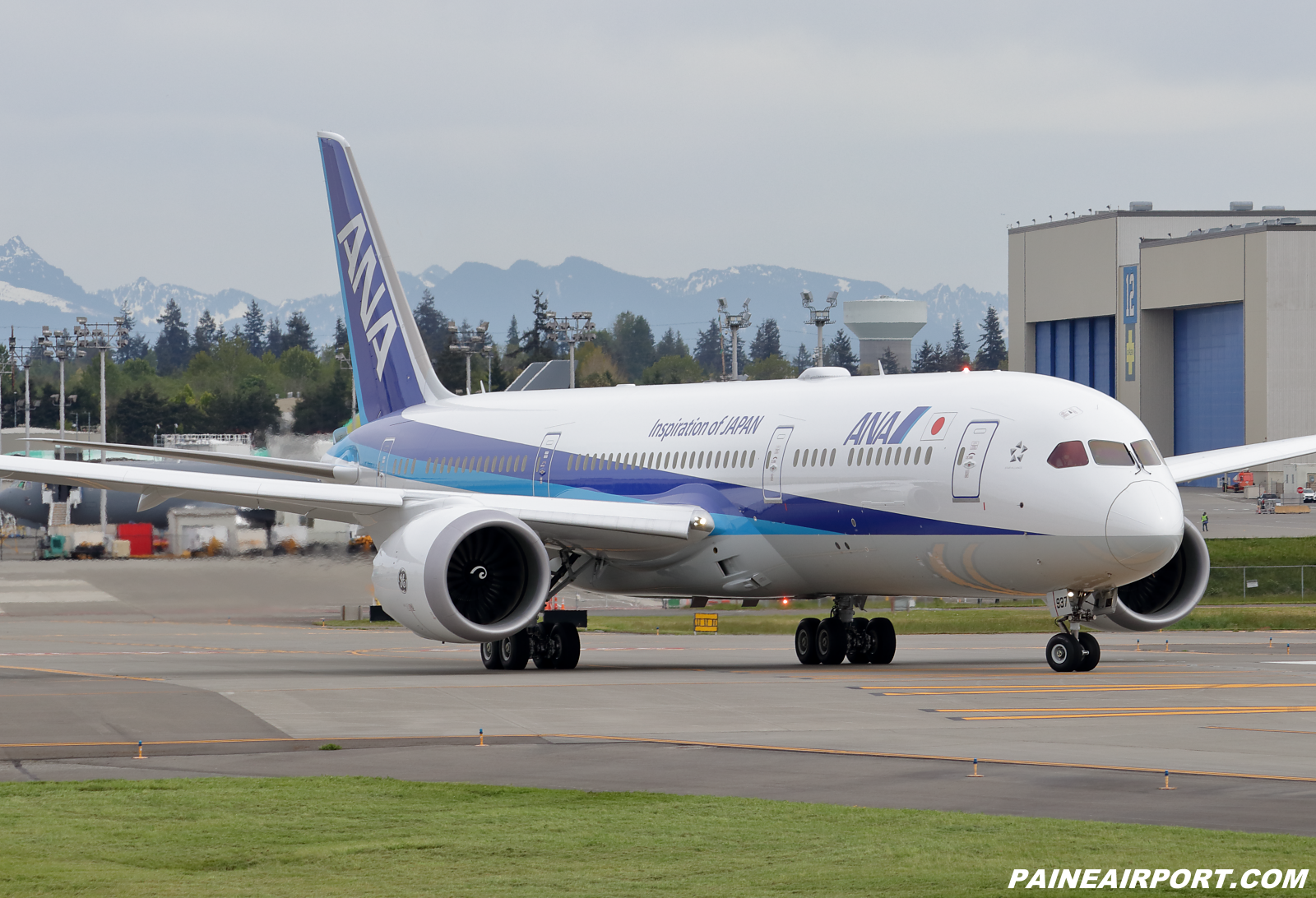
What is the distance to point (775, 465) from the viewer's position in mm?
26781

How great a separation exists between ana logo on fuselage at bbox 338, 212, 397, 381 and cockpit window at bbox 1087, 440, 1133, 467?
16.4 meters

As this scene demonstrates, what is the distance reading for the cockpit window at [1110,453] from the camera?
23.5 meters

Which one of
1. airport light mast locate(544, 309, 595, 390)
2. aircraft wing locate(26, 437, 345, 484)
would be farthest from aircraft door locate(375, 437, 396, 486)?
airport light mast locate(544, 309, 595, 390)

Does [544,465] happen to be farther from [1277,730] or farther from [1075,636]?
[1277,730]

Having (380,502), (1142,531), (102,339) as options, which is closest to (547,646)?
(380,502)

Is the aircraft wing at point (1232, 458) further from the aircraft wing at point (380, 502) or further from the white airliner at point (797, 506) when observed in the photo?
the aircraft wing at point (380, 502)

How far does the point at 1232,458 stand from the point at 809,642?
7786mm

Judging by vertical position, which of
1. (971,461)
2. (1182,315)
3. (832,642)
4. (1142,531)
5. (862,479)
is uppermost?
(1182,315)

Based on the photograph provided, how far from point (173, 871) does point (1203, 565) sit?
1929 cm

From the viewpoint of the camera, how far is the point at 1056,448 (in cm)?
2353

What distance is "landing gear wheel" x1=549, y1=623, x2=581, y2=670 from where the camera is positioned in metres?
27.8

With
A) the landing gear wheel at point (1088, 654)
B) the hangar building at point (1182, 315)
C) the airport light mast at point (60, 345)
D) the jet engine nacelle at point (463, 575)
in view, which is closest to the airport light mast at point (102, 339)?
the airport light mast at point (60, 345)

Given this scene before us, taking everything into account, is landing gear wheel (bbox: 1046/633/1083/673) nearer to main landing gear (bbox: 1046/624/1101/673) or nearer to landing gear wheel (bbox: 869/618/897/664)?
main landing gear (bbox: 1046/624/1101/673)

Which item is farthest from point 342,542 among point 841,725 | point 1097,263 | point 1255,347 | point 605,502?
point 1097,263
